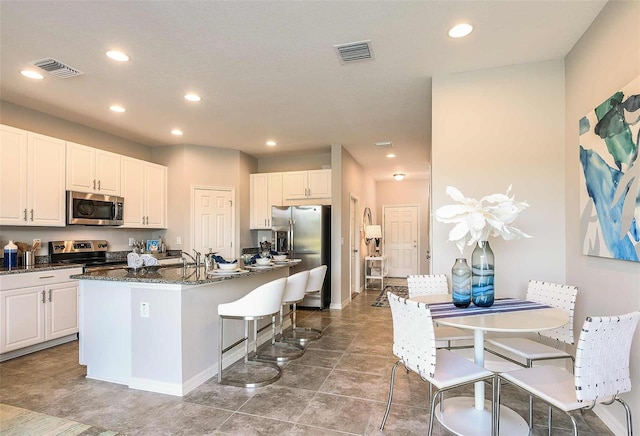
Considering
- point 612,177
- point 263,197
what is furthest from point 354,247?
point 612,177

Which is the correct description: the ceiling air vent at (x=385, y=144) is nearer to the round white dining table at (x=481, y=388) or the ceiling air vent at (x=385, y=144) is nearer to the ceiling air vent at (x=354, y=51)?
the ceiling air vent at (x=354, y=51)

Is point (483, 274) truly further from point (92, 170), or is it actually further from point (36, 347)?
point (92, 170)

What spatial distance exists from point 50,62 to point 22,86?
2.65 ft

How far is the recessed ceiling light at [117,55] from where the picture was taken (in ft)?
8.72

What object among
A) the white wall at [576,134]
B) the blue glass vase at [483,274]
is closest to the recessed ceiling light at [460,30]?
the white wall at [576,134]

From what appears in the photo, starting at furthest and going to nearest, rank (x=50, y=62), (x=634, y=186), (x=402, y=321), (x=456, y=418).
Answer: (x=50, y=62)
(x=456, y=418)
(x=402, y=321)
(x=634, y=186)

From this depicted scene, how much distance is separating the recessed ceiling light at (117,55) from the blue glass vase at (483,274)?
3089 millimetres

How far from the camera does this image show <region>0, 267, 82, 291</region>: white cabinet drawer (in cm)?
320

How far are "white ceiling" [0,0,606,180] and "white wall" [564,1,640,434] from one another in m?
0.17

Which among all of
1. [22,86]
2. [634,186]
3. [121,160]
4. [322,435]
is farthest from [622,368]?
[121,160]

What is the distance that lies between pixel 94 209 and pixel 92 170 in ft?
1.67

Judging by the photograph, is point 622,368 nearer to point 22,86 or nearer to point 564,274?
point 564,274

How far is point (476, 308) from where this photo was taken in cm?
223

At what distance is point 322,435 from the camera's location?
6.82 ft
